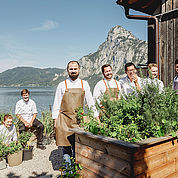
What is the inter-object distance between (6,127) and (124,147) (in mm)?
3662

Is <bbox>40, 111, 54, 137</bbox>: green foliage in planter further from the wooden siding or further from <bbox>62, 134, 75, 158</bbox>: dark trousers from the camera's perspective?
the wooden siding

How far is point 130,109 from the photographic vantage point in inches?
103

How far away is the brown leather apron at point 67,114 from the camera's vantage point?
3.16 m

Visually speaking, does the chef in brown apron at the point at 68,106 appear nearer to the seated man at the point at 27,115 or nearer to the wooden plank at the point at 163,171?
the wooden plank at the point at 163,171

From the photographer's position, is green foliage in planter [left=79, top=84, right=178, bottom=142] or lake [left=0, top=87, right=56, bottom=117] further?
lake [left=0, top=87, right=56, bottom=117]

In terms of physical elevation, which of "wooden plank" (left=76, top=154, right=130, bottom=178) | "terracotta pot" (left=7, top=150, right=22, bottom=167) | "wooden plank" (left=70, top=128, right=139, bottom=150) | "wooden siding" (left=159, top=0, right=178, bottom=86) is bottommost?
"terracotta pot" (left=7, top=150, right=22, bottom=167)

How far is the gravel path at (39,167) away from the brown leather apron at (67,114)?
3.38ft

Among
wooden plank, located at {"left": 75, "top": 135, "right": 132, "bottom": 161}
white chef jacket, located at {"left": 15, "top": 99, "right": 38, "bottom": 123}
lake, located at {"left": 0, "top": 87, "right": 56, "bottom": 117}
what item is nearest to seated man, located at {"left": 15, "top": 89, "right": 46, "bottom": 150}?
white chef jacket, located at {"left": 15, "top": 99, "right": 38, "bottom": 123}

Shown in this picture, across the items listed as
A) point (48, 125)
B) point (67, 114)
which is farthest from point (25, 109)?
point (67, 114)

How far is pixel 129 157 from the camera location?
6.43 ft

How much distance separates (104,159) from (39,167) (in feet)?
8.25

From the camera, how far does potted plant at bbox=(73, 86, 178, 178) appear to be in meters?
2.02

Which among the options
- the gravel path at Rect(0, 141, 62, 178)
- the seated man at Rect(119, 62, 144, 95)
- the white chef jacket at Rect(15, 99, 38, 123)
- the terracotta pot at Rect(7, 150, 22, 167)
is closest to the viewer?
the seated man at Rect(119, 62, 144, 95)

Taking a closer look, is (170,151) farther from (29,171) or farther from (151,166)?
(29,171)
